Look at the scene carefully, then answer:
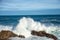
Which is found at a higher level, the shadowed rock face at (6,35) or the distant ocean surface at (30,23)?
the distant ocean surface at (30,23)

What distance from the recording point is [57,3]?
1571 mm

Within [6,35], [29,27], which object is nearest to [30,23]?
[29,27]

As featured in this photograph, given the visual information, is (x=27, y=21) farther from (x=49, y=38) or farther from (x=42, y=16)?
(x=49, y=38)

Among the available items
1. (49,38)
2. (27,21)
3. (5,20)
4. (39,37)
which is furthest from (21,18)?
(49,38)

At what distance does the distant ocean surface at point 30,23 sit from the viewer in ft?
5.08

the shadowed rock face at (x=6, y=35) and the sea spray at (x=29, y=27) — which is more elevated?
the sea spray at (x=29, y=27)

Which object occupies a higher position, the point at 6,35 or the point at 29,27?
the point at 29,27

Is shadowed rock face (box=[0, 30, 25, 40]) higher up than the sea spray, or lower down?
lower down

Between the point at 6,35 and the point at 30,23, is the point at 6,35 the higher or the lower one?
the lower one

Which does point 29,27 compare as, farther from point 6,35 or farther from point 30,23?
point 6,35

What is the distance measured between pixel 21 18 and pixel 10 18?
0.15 m

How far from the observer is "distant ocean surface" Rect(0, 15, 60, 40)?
1549 millimetres

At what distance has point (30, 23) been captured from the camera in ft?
5.13

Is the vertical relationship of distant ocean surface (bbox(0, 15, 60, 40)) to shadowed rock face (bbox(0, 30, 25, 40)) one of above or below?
above
